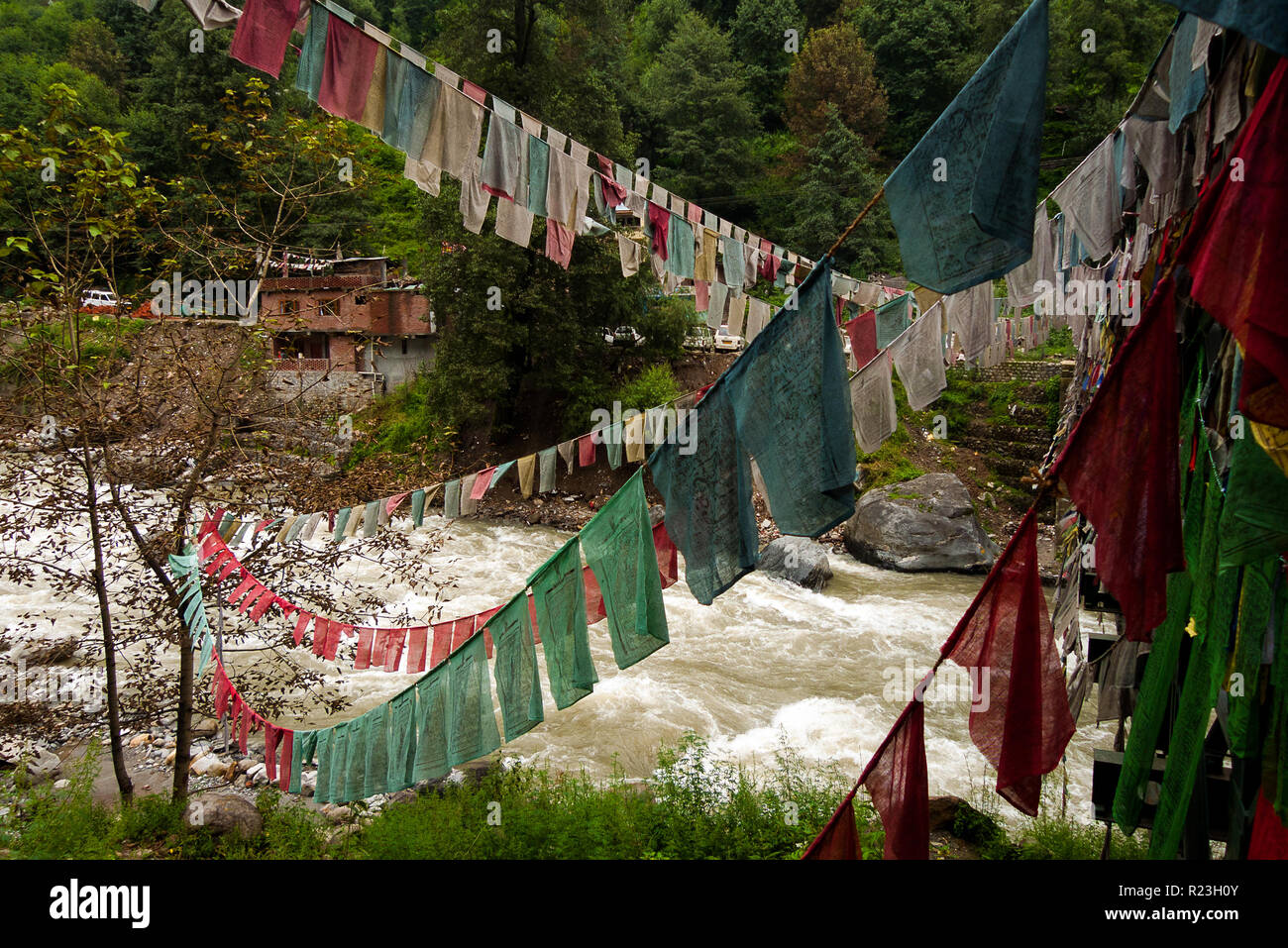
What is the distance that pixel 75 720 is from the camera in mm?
6039

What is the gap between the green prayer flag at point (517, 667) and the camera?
166 inches

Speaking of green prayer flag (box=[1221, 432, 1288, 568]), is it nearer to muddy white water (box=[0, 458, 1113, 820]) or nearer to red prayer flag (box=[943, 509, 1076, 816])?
red prayer flag (box=[943, 509, 1076, 816])

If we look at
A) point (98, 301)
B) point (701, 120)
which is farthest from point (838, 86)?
point (98, 301)

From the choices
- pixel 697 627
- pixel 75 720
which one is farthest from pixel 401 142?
pixel 697 627

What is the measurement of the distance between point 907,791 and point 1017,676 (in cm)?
58

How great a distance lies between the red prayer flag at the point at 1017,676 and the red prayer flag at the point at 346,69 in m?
3.86


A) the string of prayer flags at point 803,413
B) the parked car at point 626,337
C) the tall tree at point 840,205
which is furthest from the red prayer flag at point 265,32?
the tall tree at point 840,205

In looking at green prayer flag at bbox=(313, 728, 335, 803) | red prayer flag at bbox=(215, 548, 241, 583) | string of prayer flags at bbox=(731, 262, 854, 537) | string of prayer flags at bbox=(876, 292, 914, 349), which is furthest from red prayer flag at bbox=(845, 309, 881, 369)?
red prayer flag at bbox=(215, 548, 241, 583)

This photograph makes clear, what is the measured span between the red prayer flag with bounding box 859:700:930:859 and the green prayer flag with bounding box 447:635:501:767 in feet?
7.52

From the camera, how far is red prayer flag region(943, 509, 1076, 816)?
2.69 meters

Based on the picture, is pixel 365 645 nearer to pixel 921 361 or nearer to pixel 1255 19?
pixel 921 361

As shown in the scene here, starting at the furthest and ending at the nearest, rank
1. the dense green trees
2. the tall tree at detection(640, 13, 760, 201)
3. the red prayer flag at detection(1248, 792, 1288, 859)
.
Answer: the tall tree at detection(640, 13, 760, 201)
the dense green trees
the red prayer flag at detection(1248, 792, 1288, 859)
